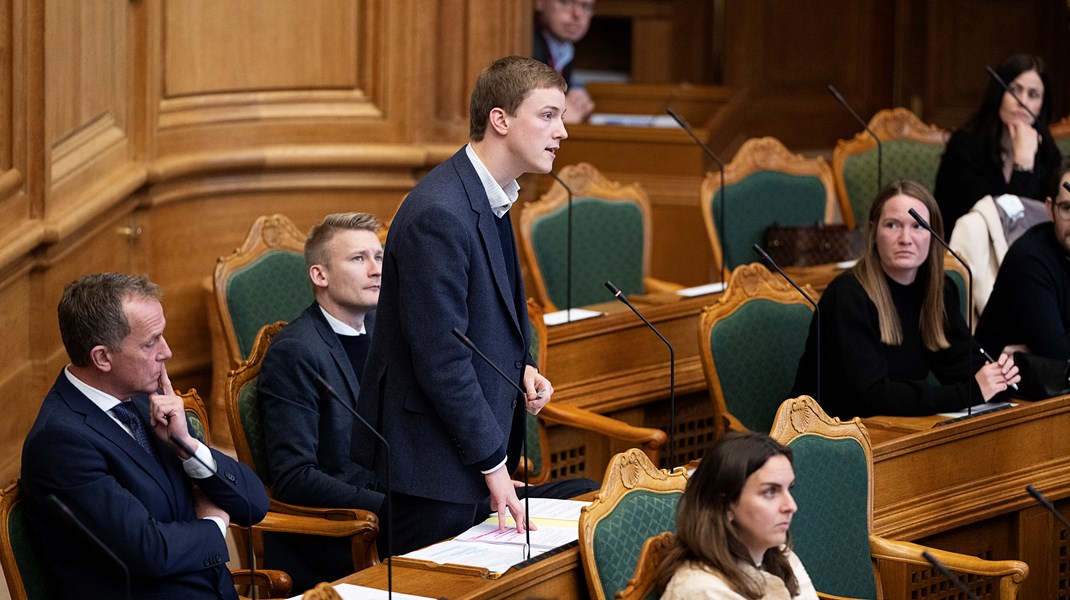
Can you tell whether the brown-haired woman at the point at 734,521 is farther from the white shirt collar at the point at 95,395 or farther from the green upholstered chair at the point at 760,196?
the green upholstered chair at the point at 760,196

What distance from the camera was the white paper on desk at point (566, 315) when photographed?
4129 mm

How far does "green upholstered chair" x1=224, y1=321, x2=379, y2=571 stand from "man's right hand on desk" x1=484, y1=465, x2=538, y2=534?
52 cm

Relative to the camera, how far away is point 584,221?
4891 mm

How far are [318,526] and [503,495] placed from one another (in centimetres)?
62

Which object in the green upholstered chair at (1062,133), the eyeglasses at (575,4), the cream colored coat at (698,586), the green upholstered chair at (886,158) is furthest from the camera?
the green upholstered chair at (1062,133)

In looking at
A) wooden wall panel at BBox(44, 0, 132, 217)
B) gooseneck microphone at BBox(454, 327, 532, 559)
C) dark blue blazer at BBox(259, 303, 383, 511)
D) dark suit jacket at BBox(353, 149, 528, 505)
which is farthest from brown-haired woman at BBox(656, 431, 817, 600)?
wooden wall panel at BBox(44, 0, 132, 217)

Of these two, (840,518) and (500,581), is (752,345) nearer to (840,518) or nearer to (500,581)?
(840,518)

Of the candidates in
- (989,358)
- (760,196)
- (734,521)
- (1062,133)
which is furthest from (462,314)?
(1062,133)

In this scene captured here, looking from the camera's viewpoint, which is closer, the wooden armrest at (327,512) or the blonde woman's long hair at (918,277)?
the wooden armrest at (327,512)

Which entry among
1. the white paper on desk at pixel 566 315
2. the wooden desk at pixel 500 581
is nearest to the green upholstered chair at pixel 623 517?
the wooden desk at pixel 500 581

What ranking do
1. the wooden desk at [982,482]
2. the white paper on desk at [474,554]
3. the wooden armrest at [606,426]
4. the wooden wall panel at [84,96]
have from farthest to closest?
the wooden wall panel at [84,96]
the wooden armrest at [606,426]
the wooden desk at [982,482]
the white paper on desk at [474,554]

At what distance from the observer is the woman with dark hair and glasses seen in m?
4.79

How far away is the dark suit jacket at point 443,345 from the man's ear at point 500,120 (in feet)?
0.28

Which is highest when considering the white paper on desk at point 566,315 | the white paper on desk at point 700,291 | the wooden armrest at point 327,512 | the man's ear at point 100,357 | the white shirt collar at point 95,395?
the man's ear at point 100,357
